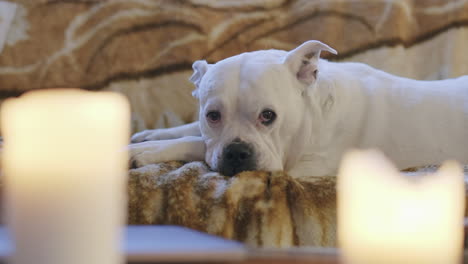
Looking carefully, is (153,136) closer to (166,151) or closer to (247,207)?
(166,151)

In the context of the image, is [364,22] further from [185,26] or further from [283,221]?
[283,221]

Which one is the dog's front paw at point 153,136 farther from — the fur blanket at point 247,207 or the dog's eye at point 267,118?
the fur blanket at point 247,207

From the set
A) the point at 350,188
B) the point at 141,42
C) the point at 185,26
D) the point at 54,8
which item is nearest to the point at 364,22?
the point at 185,26

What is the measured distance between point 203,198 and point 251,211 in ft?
0.41

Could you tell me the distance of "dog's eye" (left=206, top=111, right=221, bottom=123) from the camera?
191 centimetres

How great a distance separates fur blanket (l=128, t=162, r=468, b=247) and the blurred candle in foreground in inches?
32.4

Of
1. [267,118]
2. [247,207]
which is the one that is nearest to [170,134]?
[267,118]

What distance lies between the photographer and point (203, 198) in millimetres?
1466

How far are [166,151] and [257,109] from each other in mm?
306

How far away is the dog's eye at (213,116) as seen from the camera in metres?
1.91

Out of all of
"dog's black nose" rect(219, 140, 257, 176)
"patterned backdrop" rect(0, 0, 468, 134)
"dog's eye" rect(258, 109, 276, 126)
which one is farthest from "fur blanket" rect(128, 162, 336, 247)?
"patterned backdrop" rect(0, 0, 468, 134)

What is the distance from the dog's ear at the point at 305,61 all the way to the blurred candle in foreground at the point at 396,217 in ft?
4.67

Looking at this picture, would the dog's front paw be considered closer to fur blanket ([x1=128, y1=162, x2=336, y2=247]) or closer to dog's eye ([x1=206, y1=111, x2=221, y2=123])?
dog's eye ([x1=206, y1=111, x2=221, y2=123])

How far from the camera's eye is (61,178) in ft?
1.65
